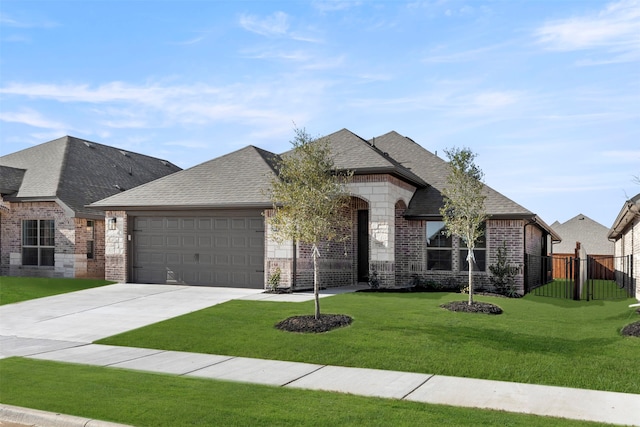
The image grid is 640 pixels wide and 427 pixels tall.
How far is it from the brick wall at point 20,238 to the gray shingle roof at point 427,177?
1409 cm

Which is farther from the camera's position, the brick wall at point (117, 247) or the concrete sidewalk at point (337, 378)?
the brick wall at point (117, 247)

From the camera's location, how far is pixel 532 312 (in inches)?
600

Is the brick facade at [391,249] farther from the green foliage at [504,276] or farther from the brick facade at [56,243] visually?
the brick facade at [56,243]

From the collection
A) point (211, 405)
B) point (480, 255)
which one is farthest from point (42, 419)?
point (480, 255)

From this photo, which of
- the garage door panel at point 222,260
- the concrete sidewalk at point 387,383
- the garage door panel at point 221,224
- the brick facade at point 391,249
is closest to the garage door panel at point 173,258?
the garage door panel at point 222,260

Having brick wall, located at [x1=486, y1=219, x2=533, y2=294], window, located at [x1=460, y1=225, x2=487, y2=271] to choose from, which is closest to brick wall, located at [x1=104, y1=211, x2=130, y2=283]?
window, located at [x1=460, y1=225, x2=487, y2=271]

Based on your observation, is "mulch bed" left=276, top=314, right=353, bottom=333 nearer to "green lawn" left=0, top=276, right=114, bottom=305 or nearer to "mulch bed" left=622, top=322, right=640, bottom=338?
"mulch bed" left=622, top=322, right=640, bottom=338

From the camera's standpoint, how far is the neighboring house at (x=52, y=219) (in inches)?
976

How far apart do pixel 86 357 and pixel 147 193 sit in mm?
12652

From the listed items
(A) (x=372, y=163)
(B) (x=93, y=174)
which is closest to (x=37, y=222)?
(B) (x=93, y=174)

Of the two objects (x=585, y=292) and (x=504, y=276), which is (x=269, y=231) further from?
(x=585, y=292)

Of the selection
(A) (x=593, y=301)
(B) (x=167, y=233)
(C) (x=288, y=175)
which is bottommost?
(A) (x=593, y=301)

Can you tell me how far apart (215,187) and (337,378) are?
14019 millimetres

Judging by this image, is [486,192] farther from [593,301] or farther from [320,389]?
[320,389]
